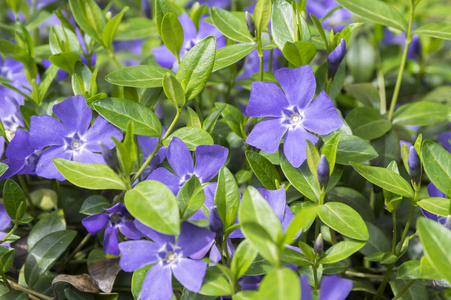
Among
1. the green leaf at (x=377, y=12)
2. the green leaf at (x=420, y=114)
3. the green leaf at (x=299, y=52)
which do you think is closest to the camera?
the green leaf at (x=299, y=52)

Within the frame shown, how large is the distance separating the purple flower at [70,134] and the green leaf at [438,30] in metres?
0.82

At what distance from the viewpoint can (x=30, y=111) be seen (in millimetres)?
Result: 1179

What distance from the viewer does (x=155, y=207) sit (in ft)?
2.73

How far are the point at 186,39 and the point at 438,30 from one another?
2.36 feet

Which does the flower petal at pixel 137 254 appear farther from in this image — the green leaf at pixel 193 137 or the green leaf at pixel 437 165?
the green leaf at pixel 437 165

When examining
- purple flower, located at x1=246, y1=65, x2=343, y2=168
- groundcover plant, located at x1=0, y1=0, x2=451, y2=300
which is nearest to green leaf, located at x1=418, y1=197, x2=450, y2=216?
groundcover plant, located at x1=0, y1=0, x2=451, y2=300

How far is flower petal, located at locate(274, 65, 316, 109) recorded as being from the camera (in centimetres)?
105

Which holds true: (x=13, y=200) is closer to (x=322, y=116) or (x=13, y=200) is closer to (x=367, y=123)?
(x=322, y=116)

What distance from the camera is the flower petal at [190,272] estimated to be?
0.85m

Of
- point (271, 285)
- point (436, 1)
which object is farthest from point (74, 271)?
point (436, 1)

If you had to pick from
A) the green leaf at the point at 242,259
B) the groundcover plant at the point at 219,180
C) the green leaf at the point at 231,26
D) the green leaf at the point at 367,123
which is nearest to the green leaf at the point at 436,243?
the groundcover plant at the point at 219,180

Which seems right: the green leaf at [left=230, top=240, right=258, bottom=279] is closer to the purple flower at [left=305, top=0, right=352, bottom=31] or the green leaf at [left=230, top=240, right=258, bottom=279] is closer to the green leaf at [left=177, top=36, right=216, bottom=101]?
the green leaf at [left=177, top=36, right=216, bottom=101]

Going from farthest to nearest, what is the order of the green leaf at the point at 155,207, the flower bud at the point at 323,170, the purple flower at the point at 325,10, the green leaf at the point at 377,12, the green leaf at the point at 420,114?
1. the purple flower at the point at 325,10
2. the green leaf at the point at 420,114
3. the green leaf at the point at 377,12
4. the flower bud at the point at 323,170
5. the green leaf at the point at 155,207

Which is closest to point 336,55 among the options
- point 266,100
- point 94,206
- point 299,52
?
point 299,52
